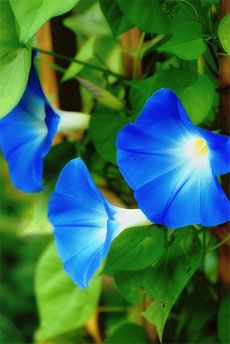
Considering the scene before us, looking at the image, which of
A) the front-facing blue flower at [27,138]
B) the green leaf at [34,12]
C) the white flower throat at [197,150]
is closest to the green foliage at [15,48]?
the green leaf at [34,12]

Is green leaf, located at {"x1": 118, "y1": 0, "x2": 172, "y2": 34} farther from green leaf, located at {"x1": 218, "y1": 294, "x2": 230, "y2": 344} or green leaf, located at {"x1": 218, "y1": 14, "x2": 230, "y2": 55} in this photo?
green leaf, located at {"x1": 218, "y1": 294, "x2": 230, "y2": 344}

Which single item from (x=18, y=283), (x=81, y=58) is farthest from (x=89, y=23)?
(x=18, y=283)

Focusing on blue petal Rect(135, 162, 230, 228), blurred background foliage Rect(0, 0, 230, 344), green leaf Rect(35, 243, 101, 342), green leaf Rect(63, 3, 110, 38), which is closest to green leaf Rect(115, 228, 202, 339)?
blurred background foliage Rect(0, 0, 230, 344)

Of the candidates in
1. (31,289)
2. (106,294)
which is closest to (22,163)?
(106,294)

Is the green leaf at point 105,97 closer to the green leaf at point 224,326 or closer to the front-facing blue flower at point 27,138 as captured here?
the front-facing blue flower at point 27,138

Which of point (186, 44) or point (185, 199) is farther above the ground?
point (186, 44)

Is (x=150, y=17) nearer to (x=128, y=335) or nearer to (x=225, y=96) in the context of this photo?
(x=225, y=96)
